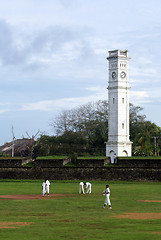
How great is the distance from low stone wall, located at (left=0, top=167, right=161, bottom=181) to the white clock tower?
46.6 feet

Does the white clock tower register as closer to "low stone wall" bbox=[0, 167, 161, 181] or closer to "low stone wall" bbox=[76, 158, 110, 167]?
"low stone wall" bbox=[76, 158, 110, 167]

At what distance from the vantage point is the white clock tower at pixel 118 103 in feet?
204

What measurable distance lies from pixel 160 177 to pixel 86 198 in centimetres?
1852

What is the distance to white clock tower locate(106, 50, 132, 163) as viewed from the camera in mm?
62281

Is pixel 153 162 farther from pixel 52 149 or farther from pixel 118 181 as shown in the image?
pixel 52 149

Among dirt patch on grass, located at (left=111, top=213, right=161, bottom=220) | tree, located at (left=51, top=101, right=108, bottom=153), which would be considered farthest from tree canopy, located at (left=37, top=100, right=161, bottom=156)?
dirt patch on grass, located at (left=111, top=213, right=161, bottom=220)

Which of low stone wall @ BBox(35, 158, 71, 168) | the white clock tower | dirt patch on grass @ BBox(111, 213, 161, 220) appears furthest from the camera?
the white clock tower

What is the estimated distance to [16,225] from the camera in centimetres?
1747

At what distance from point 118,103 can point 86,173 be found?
56.0 ft

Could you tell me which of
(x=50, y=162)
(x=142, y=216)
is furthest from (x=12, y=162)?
(x=142, y=216)

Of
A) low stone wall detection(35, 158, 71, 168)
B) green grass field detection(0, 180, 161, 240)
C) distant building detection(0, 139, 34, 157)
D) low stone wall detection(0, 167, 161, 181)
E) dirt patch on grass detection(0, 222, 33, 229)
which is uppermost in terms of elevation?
distant building detection(0, 139, 34, 157)

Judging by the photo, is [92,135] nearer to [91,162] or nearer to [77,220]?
[91,162]

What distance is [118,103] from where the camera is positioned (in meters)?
62.2

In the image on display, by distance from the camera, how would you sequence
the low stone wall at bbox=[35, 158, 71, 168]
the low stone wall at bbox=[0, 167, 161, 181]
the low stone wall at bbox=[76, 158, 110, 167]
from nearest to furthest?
the low stone wall at bbox=[0, 167, 161, 181] → the low stone wall at bbox=[76, 158, 110, 167] → the low stone wall at bbox=[35, 158, 71, 168]
